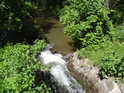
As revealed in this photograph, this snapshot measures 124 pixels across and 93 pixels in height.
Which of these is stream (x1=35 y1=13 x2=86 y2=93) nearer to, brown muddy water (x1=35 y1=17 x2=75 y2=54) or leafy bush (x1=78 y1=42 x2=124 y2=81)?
brown muddy water (x1=35 y1=17 x2=75 y2=54)

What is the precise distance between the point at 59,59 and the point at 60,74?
100 cm

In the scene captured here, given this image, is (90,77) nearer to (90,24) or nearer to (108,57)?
(108,57)

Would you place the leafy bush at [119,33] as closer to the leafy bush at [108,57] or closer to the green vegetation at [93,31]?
the green vegetation at [93,31]

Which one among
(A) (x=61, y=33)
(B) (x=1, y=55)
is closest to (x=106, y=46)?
(A) (x=61, y=33)

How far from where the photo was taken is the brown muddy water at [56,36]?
9991mm

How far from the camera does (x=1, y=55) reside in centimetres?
709

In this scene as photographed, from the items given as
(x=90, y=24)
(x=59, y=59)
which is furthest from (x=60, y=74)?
(x=90, y=24)

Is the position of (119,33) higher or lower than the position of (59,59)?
higher

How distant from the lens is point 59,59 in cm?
919

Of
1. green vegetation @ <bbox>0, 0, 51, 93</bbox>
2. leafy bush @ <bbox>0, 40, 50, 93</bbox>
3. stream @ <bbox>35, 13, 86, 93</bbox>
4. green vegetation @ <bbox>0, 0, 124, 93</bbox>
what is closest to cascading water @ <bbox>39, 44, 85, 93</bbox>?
stream @ <bbox>35, 13, 86, 93</bbox>

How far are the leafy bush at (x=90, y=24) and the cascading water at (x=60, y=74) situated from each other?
4.47 feet

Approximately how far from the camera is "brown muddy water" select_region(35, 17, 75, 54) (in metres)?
9.99

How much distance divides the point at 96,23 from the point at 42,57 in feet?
9.64

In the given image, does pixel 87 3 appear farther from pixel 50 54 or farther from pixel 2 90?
pixel 2 90
